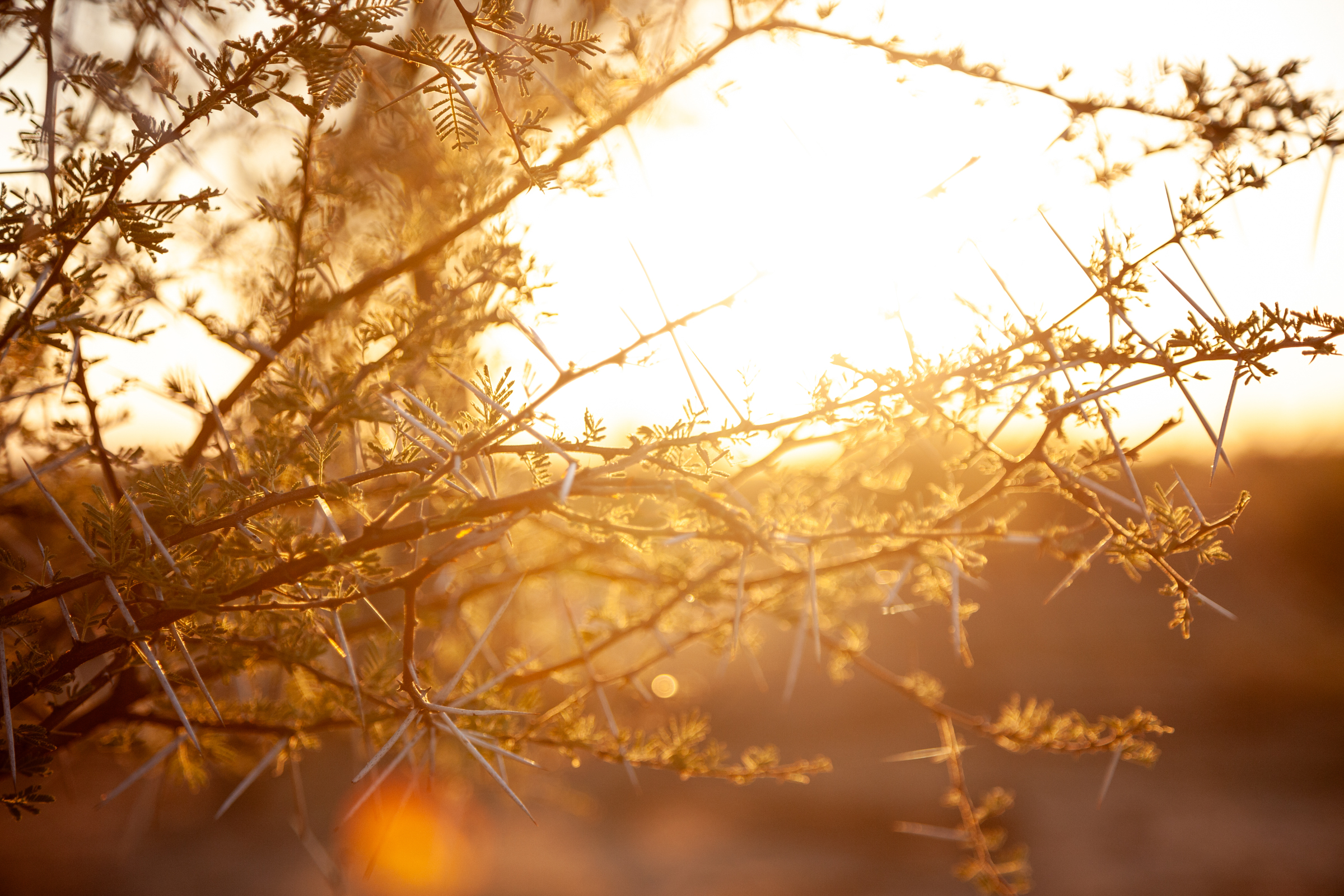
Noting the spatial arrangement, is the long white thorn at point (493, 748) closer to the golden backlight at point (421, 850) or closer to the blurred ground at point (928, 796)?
the blurred ground at point (928, 796)

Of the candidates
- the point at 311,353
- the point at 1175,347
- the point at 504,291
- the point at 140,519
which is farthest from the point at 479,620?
the point at 1175,347

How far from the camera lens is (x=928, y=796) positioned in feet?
27.6

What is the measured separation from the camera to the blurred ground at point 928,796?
267 inches

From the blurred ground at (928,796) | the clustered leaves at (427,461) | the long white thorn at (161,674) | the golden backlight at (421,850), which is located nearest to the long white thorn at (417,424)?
the clustered leaves at (427,461)

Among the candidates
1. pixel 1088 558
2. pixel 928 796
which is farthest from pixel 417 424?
pixel 928 796

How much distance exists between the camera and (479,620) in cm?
329

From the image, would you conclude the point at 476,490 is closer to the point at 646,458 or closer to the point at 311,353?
the point at 646,458

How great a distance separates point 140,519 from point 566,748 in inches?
47.4

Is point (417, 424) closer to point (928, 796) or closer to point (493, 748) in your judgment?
point (493, 748)

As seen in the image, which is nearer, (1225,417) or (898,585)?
(1225,417)

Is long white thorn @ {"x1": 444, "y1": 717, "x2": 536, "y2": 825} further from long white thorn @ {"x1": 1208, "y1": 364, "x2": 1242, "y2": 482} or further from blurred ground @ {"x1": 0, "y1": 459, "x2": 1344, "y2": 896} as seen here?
blurred ground @ {"x1": 0, "y1": 459, "x2": 1344, "y2": 896}

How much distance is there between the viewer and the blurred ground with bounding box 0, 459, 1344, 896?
22.3 feet

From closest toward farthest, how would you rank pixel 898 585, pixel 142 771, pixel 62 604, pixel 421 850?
pixel 62 604 → pixel 142 771 → pixel 898 585 → pixel 421 850

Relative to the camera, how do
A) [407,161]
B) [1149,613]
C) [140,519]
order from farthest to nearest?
[1149,613] < [407,161] < [140,519]
